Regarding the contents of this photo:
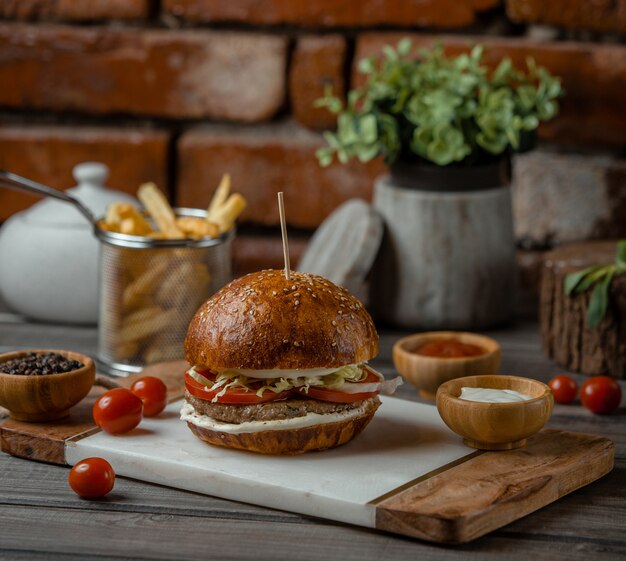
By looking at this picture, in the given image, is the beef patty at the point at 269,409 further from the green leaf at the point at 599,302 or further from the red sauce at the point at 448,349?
the green leaf at the point at 599,302

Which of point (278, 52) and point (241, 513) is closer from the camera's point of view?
point (241, 513)

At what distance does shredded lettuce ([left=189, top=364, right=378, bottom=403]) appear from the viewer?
5.18ft

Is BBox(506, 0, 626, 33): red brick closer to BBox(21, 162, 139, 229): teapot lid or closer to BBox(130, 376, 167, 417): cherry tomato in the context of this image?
BBox(21, 162, 139, 229): teapot lid

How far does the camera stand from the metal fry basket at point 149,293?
214 centimetres

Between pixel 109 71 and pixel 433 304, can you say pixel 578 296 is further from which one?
pixel 109 71

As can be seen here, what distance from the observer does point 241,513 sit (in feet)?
4.91

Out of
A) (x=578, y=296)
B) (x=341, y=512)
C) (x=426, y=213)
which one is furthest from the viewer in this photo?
(x=426, y=213)

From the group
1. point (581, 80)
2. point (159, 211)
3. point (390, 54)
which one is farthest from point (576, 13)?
point (159, 211)

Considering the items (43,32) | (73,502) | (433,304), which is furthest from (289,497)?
(43,32)

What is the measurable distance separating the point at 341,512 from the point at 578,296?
2.81ft

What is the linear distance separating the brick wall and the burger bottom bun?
46.0 inches

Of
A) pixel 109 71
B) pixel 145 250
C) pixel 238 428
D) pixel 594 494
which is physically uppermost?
pixel 109 71

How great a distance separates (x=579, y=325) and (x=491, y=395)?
1.79 ft

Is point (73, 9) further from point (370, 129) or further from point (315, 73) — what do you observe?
point (370, 129)
